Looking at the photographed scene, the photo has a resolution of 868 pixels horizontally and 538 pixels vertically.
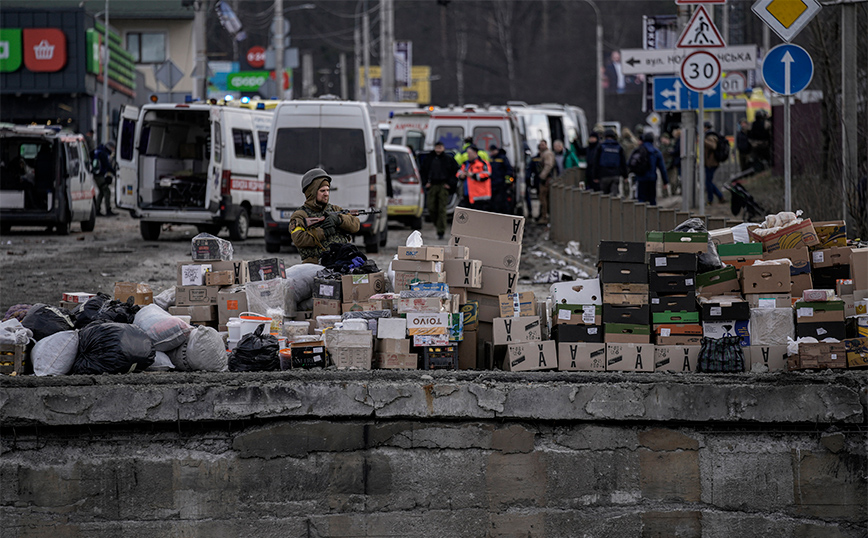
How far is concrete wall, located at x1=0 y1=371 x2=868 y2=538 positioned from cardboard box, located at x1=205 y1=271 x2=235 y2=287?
1.94 meters

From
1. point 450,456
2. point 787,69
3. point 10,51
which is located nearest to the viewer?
point 450,456

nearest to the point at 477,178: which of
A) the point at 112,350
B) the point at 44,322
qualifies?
the point at 44,322

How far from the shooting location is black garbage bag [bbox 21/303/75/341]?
23.5ft

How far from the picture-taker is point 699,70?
1390 cm

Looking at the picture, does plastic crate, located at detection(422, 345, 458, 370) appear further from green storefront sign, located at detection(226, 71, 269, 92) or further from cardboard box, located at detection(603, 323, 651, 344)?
green storefront sign, located at detection(226, 71, 269, 92)

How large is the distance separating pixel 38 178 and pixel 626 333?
54.6 ft

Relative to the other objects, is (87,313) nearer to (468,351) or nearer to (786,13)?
(468,351)

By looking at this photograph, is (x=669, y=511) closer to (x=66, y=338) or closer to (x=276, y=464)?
(x=276, y=464)

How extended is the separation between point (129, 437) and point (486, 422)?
207 cm

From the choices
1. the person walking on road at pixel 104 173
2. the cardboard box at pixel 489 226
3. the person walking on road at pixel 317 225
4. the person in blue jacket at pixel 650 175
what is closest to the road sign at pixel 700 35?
the person walking on road at pixel 317 225

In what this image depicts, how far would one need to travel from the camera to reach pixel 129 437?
6363 mm

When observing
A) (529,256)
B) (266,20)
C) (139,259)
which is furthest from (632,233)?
(266,20)

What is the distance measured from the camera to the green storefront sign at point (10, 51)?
40906mm

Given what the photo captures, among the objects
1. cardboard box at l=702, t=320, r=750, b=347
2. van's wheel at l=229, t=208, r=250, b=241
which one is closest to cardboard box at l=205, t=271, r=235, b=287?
cardboard box at l=702, t=320, r=750, b=347
